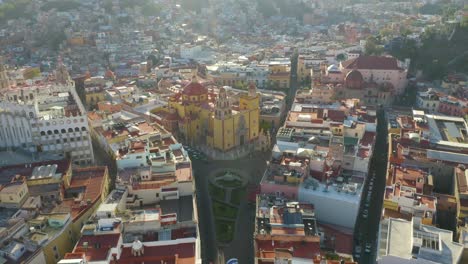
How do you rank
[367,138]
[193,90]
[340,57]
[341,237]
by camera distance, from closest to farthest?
[341,237] → [367,138] → [193,90] → [340,57]

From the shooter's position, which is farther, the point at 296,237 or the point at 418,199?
the point at 418,199

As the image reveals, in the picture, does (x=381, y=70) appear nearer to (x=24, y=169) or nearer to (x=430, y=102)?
(x=430, y=102)

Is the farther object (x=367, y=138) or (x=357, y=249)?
(x=367, y=138)

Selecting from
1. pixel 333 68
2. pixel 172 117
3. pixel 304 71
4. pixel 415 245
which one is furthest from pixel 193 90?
pixel 415 245

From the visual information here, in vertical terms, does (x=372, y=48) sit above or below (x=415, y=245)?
above

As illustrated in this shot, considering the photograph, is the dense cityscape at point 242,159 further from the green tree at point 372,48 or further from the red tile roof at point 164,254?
the green tree at point 372,48

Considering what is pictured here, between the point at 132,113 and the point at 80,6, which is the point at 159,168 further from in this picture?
the point at 80,6

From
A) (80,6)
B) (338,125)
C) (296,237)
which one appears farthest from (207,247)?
(80,6)
